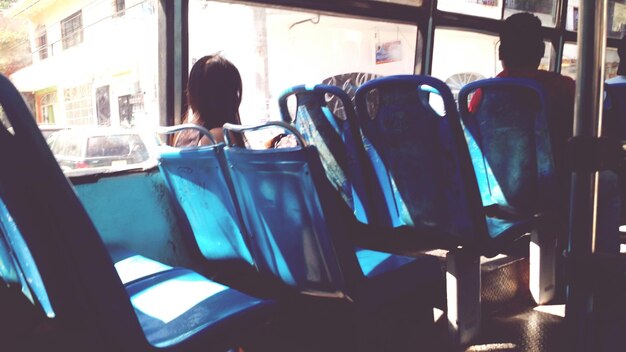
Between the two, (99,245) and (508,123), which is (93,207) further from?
(508,123)

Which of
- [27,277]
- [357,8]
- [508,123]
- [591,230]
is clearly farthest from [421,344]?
[357,8]

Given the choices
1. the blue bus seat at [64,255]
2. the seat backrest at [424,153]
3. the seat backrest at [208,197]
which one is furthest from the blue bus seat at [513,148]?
the blue bus seat at [64,255]

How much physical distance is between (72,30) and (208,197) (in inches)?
49.1

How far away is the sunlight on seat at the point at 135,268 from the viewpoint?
1.67m

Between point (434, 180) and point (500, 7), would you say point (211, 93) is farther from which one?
point (500, 7)

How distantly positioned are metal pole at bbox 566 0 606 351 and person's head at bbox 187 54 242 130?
1.66 m

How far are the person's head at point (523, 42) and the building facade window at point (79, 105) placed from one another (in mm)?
1946

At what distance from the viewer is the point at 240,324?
1231 mm

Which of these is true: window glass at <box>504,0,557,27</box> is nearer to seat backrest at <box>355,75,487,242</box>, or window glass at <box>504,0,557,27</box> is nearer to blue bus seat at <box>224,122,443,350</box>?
seat backrest at <box>355,75,487,242</box>

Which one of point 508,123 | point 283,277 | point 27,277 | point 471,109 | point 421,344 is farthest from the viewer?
point 471,109

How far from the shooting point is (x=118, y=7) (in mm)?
2334

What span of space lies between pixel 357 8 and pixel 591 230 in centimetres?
252

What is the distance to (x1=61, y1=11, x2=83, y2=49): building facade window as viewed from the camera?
91.0 inches

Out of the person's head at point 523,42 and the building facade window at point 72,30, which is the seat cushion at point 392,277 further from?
the building facade window at point 72,30
